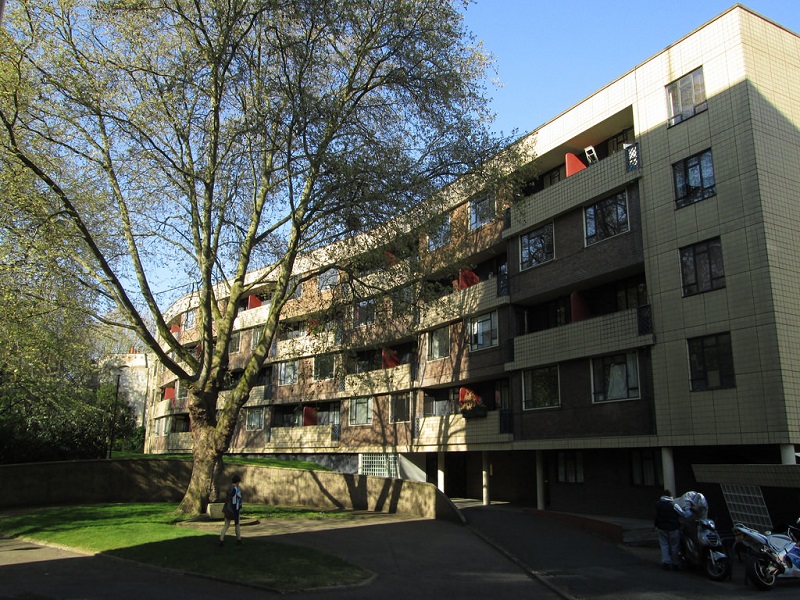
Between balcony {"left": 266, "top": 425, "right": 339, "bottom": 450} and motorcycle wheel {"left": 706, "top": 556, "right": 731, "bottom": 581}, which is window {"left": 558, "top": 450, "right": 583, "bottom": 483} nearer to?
motorcycle wheel {"left": 706, "top": 556, "right": 731, "bottom": 581}

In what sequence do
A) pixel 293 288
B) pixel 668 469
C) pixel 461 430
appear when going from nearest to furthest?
pixel 668 469 → pixel 293 288 → pixel 461 430

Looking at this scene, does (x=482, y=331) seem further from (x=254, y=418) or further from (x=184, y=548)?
(x=254, y=418)

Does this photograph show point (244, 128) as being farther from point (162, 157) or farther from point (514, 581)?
point (514, 581)

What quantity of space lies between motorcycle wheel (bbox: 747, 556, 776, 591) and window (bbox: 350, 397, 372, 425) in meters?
24.6

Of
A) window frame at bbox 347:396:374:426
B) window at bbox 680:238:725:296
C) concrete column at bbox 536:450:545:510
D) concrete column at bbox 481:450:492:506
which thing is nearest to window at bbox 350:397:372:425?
window frame at bbox 347:396:374:426

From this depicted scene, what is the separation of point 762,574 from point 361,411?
84.4ft

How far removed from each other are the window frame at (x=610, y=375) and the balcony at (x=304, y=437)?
61.1 ft

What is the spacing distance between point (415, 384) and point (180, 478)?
11.2 m

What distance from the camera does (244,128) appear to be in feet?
58.3

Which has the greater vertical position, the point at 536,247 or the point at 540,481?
the point at 536,247

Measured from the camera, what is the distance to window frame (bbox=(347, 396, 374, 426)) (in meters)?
35.4

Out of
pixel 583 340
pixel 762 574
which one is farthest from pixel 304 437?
pixel 762 574

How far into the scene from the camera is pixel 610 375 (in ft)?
71.5

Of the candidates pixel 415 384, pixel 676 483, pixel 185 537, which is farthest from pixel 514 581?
pixel 415 384
